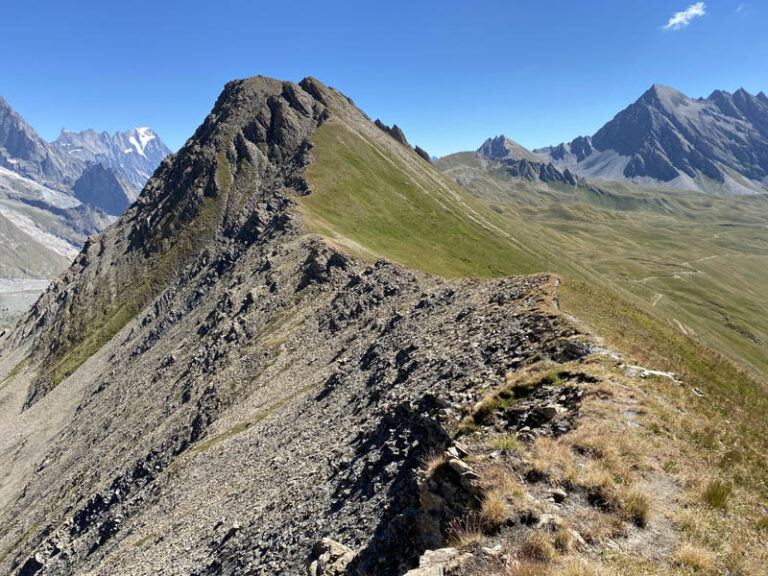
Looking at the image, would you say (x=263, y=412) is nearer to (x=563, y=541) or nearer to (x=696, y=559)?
(x=563, y=541)

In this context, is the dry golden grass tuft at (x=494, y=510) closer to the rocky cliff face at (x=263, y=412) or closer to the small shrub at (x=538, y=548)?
the small shrub at (x=538, y=548)

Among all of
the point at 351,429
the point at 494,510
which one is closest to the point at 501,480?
the point at 494,510

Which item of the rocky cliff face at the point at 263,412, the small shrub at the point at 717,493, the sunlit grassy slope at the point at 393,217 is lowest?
the rocky cliff face at the point at 263,412

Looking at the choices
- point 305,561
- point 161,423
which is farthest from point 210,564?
point 161,423

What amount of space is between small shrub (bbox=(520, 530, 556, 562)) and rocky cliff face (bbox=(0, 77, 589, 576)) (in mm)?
3817

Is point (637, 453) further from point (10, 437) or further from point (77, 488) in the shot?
point (10, 437)

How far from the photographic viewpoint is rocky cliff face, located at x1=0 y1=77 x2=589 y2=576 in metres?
22.6

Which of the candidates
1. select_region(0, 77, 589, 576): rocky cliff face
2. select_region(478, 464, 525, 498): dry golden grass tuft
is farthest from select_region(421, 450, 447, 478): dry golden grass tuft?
select_region(478, 464, 525, 498): dry golden grass tuft

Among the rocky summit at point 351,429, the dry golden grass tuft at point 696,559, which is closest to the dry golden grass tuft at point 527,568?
the rocky summit at point 351,429

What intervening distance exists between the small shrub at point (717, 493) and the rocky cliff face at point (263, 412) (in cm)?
833

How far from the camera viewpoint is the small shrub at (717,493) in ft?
40.8

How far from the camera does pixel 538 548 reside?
36.0ft

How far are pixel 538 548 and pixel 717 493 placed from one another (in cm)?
649

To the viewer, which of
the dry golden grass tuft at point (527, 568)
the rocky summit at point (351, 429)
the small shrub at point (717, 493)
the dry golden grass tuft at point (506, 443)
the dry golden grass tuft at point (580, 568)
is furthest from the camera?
the dry golden grass tuft at point (506, 443)
